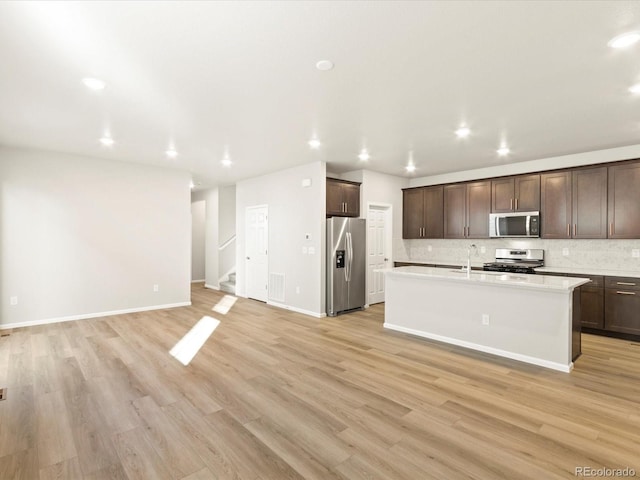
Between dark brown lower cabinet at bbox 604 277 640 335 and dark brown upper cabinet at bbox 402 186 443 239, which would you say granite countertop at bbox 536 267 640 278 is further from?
dark brown upper cabinet at bbox 402 186 443 239

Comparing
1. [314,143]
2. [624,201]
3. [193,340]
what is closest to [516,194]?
[624,201]

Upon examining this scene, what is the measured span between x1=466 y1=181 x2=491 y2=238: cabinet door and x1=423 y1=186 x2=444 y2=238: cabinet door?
557mm

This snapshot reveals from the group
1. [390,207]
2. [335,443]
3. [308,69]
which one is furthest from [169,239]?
[335,443]

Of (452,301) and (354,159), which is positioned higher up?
(354,159)

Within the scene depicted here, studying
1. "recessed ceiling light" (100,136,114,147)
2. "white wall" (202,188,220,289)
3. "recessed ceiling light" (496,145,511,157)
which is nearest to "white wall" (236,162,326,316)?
"white wall" (202,188,220,289)

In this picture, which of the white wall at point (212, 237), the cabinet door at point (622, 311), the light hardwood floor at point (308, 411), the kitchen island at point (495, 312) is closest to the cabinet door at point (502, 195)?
the cabinet door at point (622, 311)

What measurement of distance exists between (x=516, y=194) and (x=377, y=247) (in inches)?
105

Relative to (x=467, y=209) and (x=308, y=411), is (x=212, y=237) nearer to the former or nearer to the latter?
(x=467, y=209)

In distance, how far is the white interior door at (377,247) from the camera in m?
6.77

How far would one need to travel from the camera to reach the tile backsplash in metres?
5.11

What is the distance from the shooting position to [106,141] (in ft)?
15.4

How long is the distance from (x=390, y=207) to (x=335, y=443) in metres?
5.55

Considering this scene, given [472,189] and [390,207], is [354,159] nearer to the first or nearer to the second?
[390,207]

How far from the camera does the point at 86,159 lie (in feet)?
18.7
